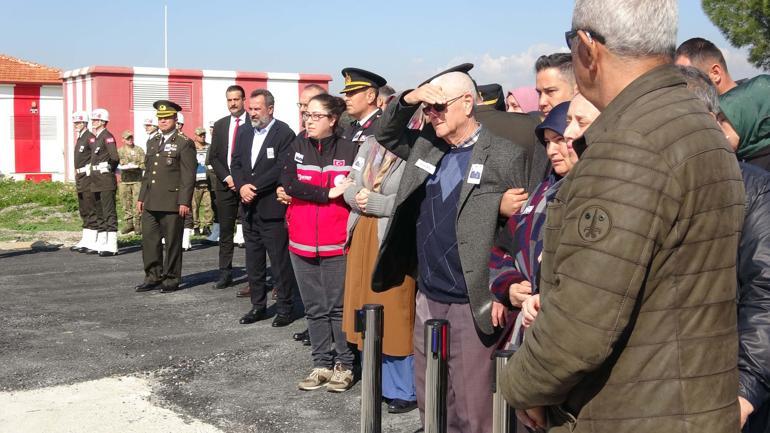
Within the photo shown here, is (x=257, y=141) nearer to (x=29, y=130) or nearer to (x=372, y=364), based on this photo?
(x=372, y=364)

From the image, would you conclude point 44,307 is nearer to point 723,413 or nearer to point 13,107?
point 723,413

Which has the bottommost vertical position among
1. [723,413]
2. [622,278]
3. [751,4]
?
[723,413]

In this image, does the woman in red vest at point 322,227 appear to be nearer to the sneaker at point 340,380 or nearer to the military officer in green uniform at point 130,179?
the sneaker at point 340,380

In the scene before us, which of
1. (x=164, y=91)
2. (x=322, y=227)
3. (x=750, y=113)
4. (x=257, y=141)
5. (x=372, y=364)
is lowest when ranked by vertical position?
(x=372, y=364)

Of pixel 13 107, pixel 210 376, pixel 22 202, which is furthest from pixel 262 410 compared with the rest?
pixel 13 107

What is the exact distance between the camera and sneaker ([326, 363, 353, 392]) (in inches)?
257

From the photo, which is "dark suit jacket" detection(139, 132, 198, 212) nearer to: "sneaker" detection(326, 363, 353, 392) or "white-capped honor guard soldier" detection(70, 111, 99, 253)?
"white-capped honor guard soldier" detection(70, 111, 99, 253)

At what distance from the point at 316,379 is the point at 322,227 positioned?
1095 mm

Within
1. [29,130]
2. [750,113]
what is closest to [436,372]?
[750,113]

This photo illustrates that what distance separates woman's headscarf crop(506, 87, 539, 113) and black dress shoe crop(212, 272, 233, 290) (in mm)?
4700

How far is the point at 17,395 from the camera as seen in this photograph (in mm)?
6477

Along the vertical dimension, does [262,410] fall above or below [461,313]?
below

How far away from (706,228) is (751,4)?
24620 mm

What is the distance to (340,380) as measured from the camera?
259 inches
